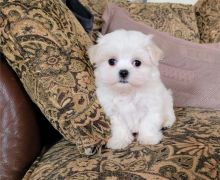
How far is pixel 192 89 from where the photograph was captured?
6.72ft

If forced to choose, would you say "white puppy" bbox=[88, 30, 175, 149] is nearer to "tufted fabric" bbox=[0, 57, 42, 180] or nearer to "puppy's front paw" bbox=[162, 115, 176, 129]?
"puppy's front paw" bbox=[162, 115, 176, 129]

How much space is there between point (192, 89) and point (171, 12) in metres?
0.64

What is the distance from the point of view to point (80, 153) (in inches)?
55.7

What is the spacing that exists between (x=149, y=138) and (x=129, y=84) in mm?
226

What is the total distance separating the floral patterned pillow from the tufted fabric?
0.05m

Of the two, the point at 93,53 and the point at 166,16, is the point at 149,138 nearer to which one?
the point at 93,53

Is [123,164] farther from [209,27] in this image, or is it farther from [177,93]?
[209,27]

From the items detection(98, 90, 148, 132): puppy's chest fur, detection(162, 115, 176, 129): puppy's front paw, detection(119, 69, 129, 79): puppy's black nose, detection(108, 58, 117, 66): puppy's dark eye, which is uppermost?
detection(108, 58, 117, 66): puppy's dark eye

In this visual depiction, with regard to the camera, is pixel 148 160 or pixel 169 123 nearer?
pixel 148 160

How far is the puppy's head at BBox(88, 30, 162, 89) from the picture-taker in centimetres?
153

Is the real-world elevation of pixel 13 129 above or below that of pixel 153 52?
below

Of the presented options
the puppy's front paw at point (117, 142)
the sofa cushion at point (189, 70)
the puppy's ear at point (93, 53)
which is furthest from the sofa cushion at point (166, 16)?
the puppy's front paw at point (117, 142)

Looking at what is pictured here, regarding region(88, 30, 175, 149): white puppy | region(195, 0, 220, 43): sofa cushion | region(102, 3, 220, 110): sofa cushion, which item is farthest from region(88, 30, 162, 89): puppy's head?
region(195, 0, 220, 43): sofa cushion

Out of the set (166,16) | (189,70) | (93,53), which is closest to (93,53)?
(93,53)
